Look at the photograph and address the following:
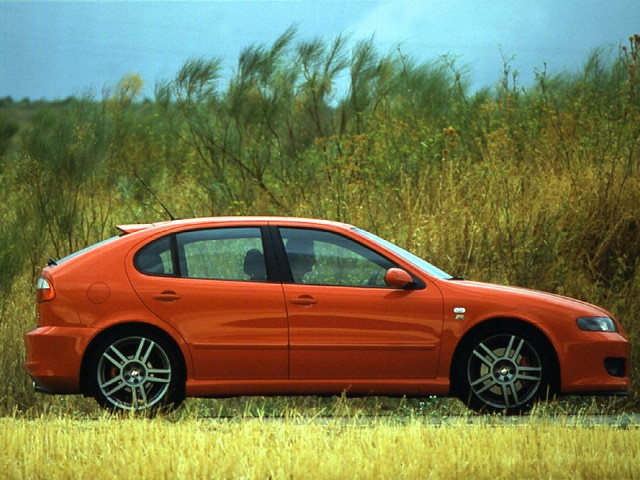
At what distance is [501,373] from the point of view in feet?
30.3

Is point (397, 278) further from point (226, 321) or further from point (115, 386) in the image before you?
point (115, 386)

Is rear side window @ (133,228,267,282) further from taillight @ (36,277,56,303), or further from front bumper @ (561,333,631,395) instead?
front bumper @ (561,333,631,395)

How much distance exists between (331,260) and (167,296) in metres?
1.29

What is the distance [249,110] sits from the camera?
19391 millimetres

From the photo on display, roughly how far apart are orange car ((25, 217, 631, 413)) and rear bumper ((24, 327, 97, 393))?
1cm

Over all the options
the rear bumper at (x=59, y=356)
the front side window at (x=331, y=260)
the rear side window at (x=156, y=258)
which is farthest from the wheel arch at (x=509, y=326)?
the rear bumper at (x=59, y=356)

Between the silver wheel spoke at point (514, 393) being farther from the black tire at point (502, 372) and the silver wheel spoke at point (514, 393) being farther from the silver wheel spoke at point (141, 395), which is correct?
the silver wheel spoke at point (141, 395)

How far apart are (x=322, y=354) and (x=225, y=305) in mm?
821

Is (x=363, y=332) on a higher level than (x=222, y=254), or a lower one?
lower

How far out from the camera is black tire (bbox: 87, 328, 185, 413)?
9.00 m

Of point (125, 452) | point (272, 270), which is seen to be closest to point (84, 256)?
point (272, 270)

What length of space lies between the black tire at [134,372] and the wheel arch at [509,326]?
2.08 metres

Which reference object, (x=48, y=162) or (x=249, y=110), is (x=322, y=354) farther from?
(x=249, y=110)

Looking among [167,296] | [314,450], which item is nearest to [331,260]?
[167,296]
